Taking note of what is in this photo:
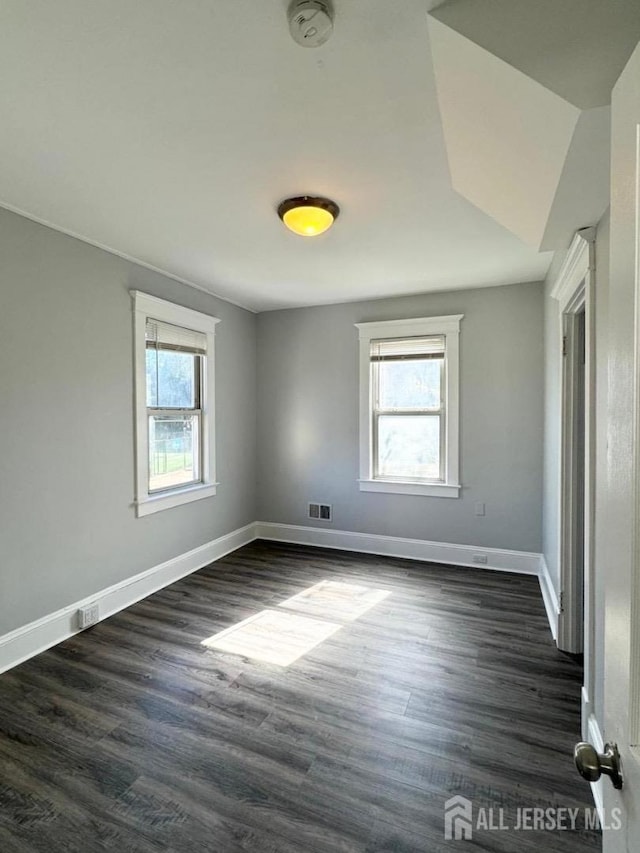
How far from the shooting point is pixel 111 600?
298 cm

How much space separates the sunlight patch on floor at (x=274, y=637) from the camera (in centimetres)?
248

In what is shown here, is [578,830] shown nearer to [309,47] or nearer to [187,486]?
[309,47]

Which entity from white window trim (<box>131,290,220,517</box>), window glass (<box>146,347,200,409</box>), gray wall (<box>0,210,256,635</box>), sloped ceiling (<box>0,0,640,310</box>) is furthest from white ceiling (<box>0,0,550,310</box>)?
window glass (<box>146,347,200,409</box>)

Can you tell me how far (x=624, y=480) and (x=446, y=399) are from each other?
339 cm

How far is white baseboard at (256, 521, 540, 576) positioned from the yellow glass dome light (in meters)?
3.06

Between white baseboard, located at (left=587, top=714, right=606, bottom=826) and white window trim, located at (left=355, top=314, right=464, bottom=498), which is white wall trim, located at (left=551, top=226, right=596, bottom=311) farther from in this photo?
white baseboard, located at (left=587, top=714, right=606, bottom=826)

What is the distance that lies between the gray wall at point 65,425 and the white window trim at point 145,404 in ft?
0.24

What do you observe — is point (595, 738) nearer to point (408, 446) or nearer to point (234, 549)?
point (408, 446)

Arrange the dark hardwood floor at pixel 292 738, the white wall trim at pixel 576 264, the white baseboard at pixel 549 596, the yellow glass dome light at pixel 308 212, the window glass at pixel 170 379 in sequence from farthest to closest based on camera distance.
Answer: the window glass at pixel 170 379, the white baseboard at pixel 549 596, the yellow glass dome light at pixel 308 212, the white wall trim at pixel 576 264, the dark hardwood floor at pixel 292 738

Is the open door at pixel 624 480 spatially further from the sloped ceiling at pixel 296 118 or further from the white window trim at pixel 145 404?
the white window trim at pixel 145 404

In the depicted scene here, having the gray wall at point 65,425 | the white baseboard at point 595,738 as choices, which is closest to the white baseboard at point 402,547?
the gray wall at point 65,425

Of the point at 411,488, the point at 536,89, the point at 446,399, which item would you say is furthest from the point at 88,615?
the point at 536,89

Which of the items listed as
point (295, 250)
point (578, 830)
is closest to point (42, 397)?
point (295, 250)

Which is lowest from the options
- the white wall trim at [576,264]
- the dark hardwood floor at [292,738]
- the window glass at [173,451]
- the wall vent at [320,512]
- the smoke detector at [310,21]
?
the dark hardwood floor at [292,738]
